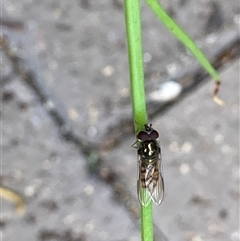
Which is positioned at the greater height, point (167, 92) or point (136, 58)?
Result: point (167, 92)

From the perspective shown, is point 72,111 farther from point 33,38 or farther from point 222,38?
point 222,38

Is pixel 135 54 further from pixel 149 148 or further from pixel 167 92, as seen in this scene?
pixel 167 92

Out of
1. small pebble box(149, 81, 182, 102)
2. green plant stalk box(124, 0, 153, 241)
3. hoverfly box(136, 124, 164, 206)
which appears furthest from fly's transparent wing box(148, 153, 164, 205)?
small pebble box(149, 81, 182, 102)

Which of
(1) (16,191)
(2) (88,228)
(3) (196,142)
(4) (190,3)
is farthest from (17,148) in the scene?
(4) (190,3)

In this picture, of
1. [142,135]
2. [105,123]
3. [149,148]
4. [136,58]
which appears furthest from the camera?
[105,123]

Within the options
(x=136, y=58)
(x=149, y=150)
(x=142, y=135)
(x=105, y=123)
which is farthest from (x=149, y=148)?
(x=105, y=123)

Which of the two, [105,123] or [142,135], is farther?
[105,123]

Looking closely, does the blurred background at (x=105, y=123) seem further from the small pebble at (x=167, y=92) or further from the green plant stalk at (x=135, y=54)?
the green plant stalk at (x=135, y=54)

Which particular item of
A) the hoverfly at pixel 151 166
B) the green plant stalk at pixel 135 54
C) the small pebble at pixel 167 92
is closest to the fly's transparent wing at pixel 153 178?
the hoverfly at pixel 151 166

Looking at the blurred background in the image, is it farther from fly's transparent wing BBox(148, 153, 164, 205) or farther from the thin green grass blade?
the thin green grass blade
